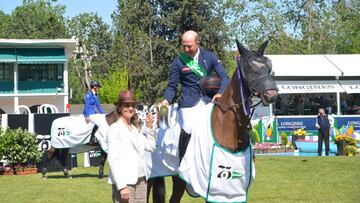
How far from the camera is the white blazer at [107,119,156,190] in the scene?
6.58 metres

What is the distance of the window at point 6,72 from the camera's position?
158 feet

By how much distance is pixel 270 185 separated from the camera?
13180 mm

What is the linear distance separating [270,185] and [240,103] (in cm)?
687

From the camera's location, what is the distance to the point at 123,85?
63.3 m

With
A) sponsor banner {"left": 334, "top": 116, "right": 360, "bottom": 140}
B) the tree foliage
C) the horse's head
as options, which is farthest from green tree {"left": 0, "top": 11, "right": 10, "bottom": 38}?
the horse's head

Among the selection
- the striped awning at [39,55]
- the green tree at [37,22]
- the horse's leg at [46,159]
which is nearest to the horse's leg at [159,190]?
the horse's leg at [46,159]

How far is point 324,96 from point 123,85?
31280 mm

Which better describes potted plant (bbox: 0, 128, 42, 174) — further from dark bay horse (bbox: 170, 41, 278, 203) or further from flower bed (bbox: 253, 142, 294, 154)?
dark bay horse (bbox: 170, 41, 278, 203)

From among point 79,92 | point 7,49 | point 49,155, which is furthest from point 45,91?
point 79,92

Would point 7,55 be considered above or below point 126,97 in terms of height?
above

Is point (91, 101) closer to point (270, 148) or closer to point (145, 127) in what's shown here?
point (145, 127)

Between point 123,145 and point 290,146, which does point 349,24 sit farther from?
point 123,145

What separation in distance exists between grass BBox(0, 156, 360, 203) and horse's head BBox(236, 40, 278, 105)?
509cm

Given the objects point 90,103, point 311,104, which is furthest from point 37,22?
point 90,103
